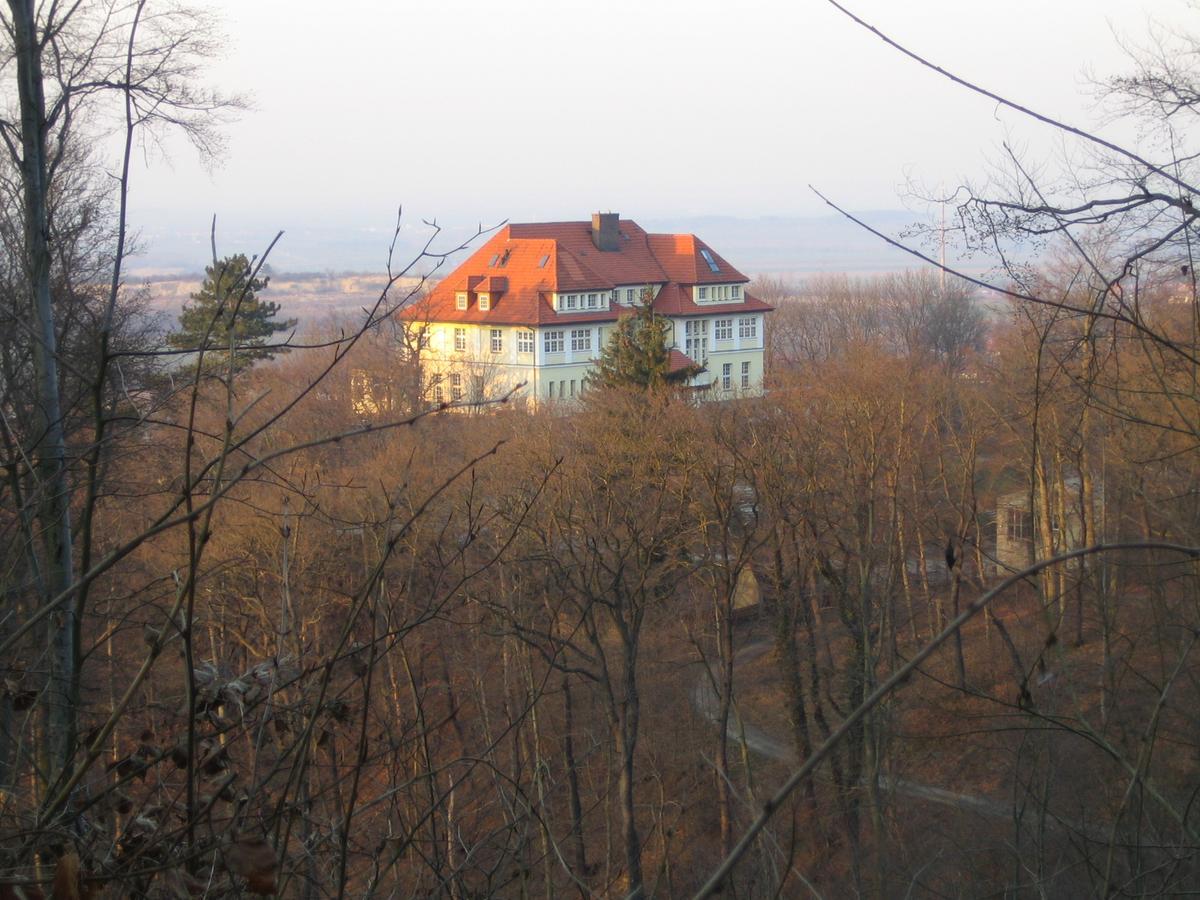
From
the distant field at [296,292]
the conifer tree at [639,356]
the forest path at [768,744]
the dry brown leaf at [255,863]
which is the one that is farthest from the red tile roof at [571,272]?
the dry brown leaf at [255,863]

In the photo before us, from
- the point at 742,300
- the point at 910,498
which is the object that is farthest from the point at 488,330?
the point at 910,498

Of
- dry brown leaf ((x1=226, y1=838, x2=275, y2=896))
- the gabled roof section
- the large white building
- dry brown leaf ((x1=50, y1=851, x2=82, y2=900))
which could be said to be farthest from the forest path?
the gabled roof section

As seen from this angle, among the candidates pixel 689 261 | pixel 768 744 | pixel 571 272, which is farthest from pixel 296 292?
pixel 689 261

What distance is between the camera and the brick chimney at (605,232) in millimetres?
52562

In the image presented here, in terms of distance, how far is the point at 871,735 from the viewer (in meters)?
15.4

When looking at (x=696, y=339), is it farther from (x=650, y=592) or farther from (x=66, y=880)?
(x=66, y=880)

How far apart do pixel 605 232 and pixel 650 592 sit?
124ft

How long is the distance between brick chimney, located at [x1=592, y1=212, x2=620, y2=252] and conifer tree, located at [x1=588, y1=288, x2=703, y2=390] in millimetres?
22441

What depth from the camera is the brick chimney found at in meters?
52.6

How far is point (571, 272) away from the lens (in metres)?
48.8

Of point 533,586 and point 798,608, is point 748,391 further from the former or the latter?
point 533,586

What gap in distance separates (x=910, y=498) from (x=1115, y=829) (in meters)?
20.0

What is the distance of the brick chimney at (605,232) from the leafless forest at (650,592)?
25.9 metres

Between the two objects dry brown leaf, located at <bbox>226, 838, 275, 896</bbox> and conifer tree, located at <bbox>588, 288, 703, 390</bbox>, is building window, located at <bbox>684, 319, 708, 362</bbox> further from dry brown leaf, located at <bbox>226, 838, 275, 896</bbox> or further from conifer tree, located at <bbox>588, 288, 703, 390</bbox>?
dry brown leaf, located at <bbox>226, 838, 275, 896</bbox>
